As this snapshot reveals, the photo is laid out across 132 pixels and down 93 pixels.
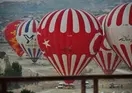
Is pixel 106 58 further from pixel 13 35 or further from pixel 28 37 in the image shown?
pixel 13 35

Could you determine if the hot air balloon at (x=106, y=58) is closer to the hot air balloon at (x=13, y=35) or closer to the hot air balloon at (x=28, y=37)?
the hot air balloon at (x=28, y=37)

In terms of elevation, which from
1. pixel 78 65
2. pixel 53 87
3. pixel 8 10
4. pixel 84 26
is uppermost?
pixel 8 10

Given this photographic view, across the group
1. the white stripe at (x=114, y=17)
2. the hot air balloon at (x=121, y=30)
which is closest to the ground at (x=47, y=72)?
the hot air balloon at (x=121, y=30)

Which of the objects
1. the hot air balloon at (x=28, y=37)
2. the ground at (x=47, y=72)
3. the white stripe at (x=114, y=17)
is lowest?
the ground at (x=47, y=72)

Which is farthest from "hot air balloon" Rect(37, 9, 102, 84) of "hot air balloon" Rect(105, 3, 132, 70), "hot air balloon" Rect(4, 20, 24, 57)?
"hot air balloon" Rect(4, 20, 24, 57)

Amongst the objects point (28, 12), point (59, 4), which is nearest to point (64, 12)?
point (59, 4)

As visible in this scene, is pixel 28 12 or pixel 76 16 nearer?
pixel 76 16

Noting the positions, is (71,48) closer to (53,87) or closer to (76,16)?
(76,16)

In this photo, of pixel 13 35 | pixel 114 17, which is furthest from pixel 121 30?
pixel 13 35
